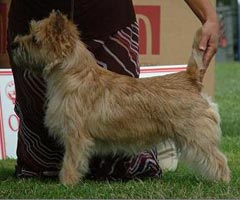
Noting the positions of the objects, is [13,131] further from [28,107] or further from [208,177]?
[208,177]

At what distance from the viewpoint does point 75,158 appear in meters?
5.44

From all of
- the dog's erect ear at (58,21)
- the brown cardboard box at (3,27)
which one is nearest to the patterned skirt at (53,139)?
the dog's erect ear at (58,21)

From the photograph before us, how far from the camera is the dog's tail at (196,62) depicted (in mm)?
5379

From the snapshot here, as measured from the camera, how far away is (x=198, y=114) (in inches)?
213

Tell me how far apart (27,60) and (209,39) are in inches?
45.0

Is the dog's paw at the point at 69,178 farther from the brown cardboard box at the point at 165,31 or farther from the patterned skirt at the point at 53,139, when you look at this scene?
the brown cardboard box at the point at 165,31

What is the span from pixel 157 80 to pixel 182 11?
322cm

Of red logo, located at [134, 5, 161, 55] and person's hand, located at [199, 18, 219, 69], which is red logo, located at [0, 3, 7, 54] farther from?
person's hand, located at [199, 18, 219, 69]

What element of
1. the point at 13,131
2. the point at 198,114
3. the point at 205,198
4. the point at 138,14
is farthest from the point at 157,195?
the point at 138,14

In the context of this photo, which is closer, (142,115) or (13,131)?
(142,115)

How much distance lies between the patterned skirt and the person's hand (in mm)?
624

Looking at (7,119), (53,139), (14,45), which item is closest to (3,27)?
(7,119)

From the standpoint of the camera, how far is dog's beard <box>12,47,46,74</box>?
5309mm

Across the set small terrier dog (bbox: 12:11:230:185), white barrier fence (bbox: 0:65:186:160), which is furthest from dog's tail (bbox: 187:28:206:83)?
white barrier fence (bbox: 0:65:186:160)
